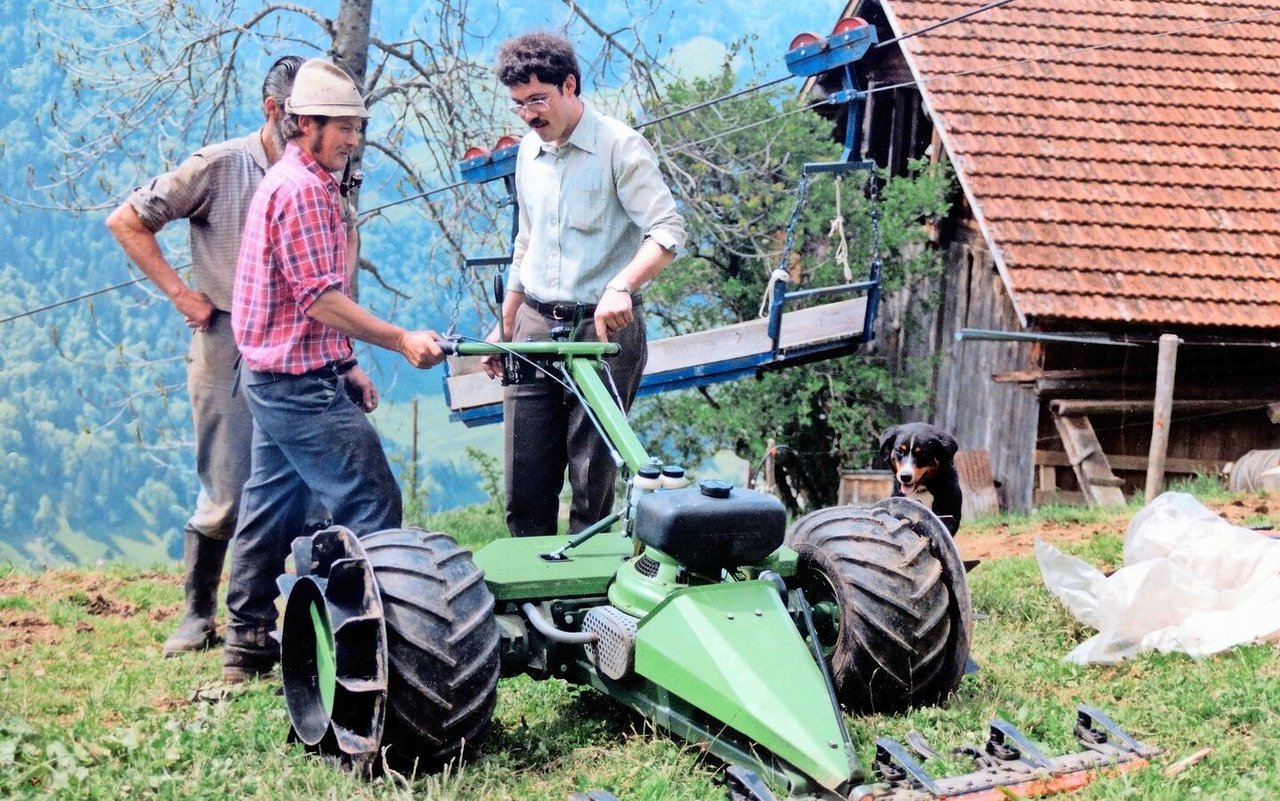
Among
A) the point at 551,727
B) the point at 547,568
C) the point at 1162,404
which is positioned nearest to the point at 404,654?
the point at 547,568

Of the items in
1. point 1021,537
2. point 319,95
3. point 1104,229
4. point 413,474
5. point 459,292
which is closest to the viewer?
point 319,95

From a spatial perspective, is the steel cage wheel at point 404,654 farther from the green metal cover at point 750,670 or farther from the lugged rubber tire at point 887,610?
the lugged rubber tire at point 887,610

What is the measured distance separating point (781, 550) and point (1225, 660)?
1.64 metres

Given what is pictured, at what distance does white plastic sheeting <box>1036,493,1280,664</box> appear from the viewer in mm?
4766

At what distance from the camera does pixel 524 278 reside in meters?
4.91

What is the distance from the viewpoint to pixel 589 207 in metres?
4.72

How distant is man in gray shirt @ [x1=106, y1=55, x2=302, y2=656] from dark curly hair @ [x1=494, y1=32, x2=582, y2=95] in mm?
905

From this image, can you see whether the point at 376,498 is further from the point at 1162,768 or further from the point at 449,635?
the point at 1162,768

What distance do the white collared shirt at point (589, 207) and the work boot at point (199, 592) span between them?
1.67m

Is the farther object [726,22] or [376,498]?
[726,22]

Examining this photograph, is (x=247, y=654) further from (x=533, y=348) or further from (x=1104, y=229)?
(x=1104, y=229)

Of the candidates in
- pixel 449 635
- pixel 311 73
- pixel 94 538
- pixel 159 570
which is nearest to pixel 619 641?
pixel 449 635

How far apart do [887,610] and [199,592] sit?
2901mm

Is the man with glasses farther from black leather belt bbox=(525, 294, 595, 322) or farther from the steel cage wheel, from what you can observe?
the steel cage wheel
